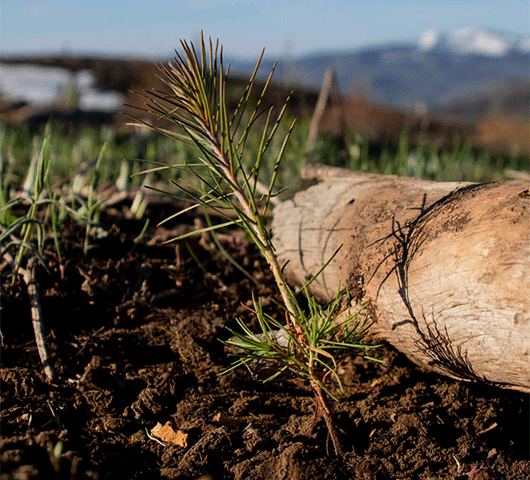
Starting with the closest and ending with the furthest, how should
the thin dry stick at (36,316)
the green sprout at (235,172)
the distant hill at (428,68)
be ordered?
the green sprout at (235,172) → the thin dry stick at (36,316) → the distant hill at (428,68)

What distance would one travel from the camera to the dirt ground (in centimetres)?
106

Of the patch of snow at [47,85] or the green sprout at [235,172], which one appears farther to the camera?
the patch of snow at [47,85]

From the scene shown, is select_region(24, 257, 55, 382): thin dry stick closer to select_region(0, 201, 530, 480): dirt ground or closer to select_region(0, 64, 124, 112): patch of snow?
select_region(0, 201, 530, 480): dirt ground

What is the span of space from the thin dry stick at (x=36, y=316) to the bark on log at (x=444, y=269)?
881 millimetres

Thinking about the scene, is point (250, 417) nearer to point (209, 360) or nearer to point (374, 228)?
point (209, 360)

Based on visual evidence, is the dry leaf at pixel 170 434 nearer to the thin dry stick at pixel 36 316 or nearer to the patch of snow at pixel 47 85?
the thin dry stick at pixel 36 316

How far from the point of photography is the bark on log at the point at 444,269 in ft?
3.47

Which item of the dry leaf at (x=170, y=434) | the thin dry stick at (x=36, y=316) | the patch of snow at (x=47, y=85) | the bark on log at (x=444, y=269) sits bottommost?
the dry leaf at (x=170, y=434)

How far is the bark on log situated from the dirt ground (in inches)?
6.7

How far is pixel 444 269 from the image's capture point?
114 centimetres

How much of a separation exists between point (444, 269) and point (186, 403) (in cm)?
77

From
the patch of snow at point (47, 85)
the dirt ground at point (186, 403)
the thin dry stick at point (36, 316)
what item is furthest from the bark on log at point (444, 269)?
the patch of snow at point (47, 85)

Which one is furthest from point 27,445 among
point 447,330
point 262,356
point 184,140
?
point 447,330

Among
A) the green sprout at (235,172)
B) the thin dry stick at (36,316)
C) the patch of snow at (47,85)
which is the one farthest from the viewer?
the patch of snow at (47,85)
